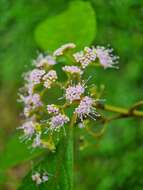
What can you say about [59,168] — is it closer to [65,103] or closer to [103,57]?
[65,103]

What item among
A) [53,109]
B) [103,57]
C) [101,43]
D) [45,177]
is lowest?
[45,177]

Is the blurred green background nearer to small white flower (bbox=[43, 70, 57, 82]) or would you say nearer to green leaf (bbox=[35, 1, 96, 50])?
green leaf (bbox=[35, 1, 96, 50])

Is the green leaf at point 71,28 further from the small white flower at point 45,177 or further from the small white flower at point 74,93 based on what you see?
the small white flower at point 45,177

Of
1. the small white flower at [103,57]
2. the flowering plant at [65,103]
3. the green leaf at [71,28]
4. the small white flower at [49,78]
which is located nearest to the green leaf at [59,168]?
the flowering plant at [65,103]

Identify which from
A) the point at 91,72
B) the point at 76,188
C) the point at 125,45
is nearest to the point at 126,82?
the point at 91,72

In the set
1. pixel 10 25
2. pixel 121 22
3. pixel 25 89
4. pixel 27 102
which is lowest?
pixel 27 102

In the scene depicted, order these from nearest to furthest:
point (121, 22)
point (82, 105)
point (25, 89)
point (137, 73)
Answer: point (82, 105)
point (25, 89)
point (121, 22)
point (137, 73)

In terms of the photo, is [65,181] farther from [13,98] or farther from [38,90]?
[13,98]

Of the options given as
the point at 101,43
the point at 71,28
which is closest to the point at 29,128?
the point at 71,28
